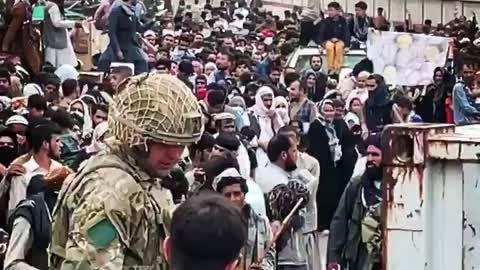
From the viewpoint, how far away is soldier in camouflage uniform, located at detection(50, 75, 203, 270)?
439cm

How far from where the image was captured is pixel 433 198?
14.8 ft

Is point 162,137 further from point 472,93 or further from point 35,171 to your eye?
point 472,93

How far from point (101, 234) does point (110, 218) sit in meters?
0.05

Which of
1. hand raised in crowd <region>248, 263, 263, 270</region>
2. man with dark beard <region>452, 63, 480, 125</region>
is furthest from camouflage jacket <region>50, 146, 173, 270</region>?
man with dark beard <region>452, 63, 480, 125</region>

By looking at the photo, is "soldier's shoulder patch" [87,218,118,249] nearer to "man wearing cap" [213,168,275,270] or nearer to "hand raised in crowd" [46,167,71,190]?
"man wearing cap" [213,168,275,270]

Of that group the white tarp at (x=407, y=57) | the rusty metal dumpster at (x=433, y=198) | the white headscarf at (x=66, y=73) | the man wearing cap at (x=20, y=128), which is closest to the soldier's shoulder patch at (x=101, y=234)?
the rusty metal dumpster at (x=433, y=198)

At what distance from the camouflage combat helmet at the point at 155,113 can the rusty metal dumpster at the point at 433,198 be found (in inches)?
24.5

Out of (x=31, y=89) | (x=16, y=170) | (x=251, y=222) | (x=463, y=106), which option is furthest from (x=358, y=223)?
(x=463, y=106)

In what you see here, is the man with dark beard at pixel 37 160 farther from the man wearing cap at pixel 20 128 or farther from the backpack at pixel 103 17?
the backpack at pixel 103 17

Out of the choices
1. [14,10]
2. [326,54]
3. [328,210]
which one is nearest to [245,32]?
[326,54]

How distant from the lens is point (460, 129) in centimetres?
477

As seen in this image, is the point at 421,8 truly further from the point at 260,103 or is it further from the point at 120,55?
the point at 260,103

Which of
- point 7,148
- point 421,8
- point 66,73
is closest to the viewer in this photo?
point 7,148

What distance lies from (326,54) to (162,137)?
768 inches
